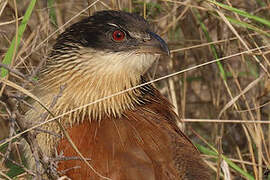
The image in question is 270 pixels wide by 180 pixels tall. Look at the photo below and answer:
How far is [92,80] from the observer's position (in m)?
2.21

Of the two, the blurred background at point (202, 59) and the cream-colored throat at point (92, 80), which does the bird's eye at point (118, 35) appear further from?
the blurred background at point (202, 59)

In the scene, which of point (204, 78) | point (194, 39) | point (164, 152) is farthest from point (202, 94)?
point (164, 152)

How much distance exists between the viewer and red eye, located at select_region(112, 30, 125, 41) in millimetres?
2209

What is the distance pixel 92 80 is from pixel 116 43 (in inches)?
8.9

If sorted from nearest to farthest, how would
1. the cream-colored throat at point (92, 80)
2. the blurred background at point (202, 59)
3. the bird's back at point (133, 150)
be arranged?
the bird's back at point (133, 150) < the cream-colored throat at point (92, 80) < the blurred background at point (202, 59)

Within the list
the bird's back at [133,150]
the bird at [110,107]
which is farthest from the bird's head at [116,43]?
the bird's back at [133,150]

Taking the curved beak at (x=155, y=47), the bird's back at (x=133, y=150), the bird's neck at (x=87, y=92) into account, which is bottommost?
the bird's back at (x=133, y=150)

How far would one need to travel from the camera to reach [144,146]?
6.92 feet

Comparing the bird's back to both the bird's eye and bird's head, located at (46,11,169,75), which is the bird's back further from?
the bird's eye

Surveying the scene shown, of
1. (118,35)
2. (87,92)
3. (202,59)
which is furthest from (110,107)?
(202,59)

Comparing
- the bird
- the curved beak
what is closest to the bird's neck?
the bird

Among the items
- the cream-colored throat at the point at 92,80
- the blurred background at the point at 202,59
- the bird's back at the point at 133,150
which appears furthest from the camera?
the blurred background at the point at 202,59

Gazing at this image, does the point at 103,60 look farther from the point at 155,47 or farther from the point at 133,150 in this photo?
the point at 133,150

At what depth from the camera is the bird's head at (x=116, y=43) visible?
2199 mm
